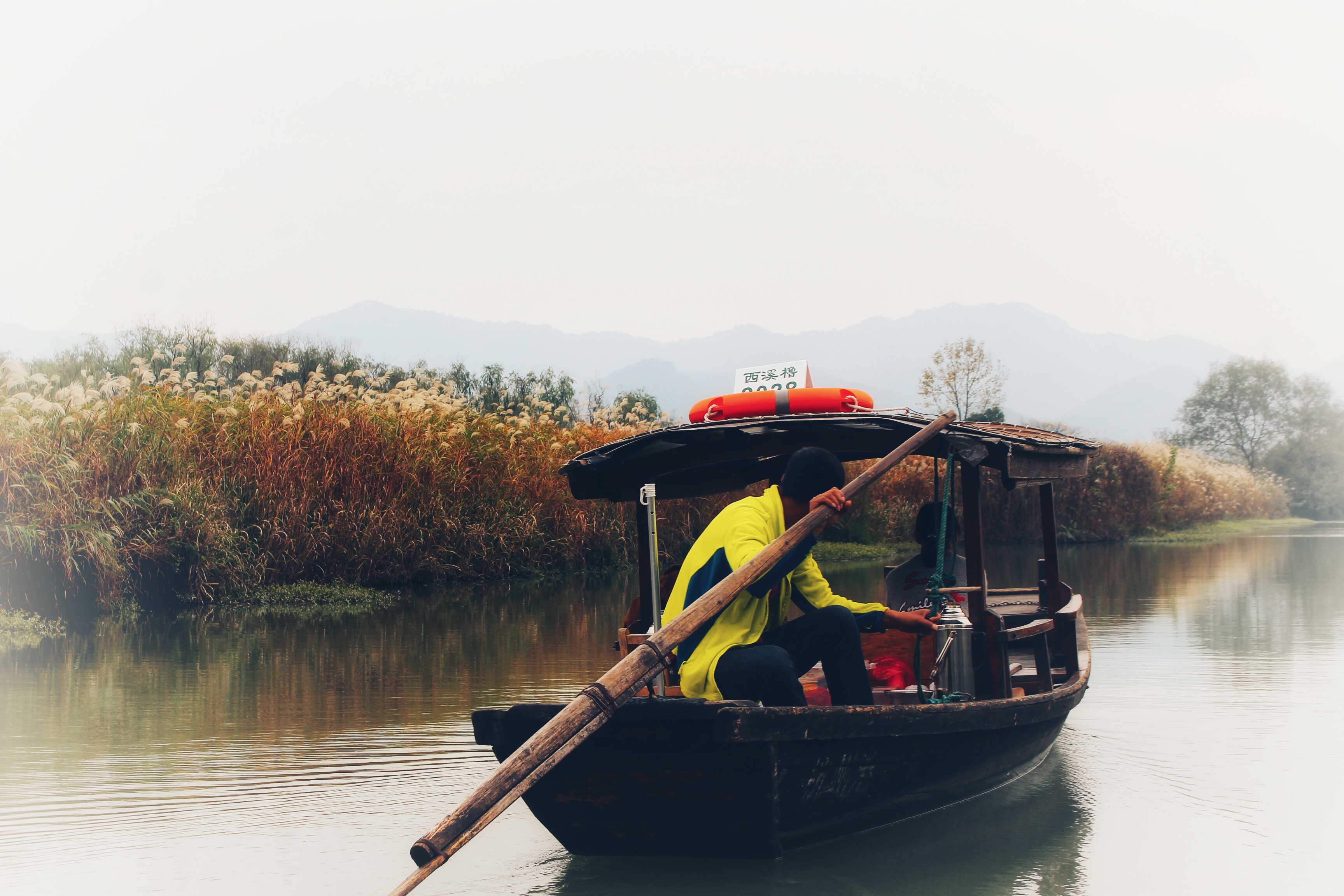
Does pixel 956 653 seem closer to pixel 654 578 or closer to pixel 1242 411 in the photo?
pixel 654 578

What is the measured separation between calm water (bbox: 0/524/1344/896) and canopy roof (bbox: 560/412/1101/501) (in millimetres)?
1738

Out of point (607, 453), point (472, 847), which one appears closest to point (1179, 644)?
point (607, 453)

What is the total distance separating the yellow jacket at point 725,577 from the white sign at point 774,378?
131 centimetres

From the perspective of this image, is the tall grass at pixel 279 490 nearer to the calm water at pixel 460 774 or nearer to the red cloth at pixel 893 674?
the calm water at pixel 460 774

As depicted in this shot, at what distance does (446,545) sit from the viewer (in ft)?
48.5

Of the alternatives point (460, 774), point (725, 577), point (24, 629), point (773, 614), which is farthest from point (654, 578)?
point (24, 629)

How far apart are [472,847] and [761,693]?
1.69m

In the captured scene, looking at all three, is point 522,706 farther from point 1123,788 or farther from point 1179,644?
point 1179,644

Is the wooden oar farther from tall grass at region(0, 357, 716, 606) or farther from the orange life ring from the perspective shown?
tall grass at region(0, 357, 716, 606)

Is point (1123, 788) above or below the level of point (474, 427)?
below

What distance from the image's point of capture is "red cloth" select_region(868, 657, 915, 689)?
6418 millimetres

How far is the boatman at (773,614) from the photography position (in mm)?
4512

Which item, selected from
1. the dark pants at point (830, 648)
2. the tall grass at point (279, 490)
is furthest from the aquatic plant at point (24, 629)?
the dark pants at point (830, 648)

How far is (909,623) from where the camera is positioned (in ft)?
17.4
